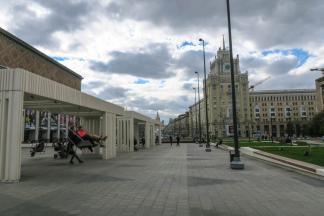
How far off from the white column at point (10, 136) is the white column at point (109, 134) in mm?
10874

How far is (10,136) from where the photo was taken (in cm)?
1174

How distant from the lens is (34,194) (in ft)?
30.1

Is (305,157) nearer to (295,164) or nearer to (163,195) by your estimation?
(295,164)

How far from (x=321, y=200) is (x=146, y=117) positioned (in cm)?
3620

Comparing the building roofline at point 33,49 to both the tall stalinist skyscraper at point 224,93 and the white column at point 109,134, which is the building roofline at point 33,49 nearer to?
the white column at point 109,134

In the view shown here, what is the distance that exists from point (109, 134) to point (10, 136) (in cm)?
1187

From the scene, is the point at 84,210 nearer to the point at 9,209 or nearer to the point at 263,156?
the point at 9,209

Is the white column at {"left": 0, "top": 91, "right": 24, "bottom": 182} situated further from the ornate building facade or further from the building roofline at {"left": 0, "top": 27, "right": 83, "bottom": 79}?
the ornate building facade

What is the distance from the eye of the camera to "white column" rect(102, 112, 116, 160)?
74.5ft

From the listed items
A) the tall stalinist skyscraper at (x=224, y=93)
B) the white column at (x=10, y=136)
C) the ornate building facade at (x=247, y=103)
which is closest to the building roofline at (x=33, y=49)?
the white column at (x=10, y=136)

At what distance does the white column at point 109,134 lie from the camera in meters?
22.7

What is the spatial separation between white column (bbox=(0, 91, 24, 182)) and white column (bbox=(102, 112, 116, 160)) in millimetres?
10874

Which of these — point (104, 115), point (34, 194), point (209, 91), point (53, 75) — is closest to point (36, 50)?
point (53, 75)

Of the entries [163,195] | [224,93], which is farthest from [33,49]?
[224,93]
